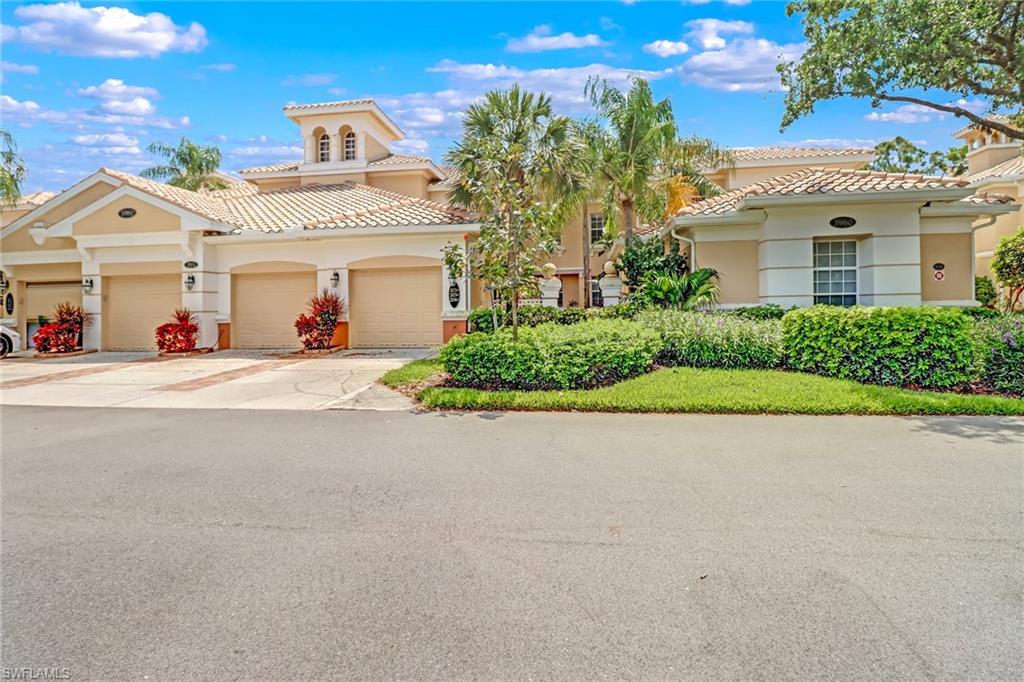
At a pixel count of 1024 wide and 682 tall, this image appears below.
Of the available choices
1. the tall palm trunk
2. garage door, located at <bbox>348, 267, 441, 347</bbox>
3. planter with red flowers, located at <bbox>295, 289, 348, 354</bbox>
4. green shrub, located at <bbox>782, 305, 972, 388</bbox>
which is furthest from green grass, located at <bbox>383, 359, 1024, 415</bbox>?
the tall palm trunk

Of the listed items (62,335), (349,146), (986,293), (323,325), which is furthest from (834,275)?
(62,335)

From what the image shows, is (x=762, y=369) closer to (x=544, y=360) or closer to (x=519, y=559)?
(x=544, y=360)

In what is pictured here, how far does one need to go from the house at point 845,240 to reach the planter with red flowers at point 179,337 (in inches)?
557

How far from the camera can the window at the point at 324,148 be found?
81.3 feet

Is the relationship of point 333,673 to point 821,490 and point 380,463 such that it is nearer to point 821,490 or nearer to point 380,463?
point 380,463

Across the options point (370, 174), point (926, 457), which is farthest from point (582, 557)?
point (370, 174)

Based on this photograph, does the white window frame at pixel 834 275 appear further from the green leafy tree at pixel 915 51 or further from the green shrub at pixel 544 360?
the green shrub at pixel 544 360

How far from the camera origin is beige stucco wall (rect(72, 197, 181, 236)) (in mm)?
17266

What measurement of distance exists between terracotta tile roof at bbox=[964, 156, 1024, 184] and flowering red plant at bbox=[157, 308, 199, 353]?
83.2 feet

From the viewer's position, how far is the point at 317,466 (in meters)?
5.83

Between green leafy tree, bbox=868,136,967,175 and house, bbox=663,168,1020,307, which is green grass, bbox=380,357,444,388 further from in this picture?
green leafy tree, bbox=868,136,967,175

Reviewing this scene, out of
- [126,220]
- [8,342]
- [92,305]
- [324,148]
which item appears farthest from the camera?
[324,148]

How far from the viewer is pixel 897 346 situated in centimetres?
941

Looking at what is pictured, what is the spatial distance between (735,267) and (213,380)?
12.7m
